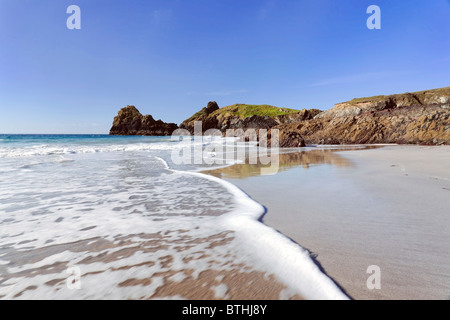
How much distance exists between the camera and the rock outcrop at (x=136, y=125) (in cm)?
11581

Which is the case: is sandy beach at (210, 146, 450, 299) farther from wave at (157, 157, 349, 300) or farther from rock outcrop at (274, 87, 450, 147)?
rock outcrop at (274, 87, 450, 147)

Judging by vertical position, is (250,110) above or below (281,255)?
above

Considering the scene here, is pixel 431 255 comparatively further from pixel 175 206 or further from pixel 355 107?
pixel 355 107

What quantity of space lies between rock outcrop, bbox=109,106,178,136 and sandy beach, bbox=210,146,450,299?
116 m

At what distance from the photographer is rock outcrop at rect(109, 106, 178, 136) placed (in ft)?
380

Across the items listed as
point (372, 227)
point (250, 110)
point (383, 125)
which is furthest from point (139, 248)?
point (250, 110)

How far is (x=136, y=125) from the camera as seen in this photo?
387 ft

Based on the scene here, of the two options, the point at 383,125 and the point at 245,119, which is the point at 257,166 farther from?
the point at 245,119

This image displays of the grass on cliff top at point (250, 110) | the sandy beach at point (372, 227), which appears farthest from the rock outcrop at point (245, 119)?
the sandy beach at point (372, 227)

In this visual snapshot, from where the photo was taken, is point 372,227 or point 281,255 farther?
point 372,227

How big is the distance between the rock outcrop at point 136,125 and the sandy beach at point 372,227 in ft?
381

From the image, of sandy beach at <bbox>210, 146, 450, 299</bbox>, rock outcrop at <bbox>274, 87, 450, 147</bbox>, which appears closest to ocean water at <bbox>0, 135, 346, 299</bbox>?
sandy beach at <bbox>210, 146, 450, 299</bbox>

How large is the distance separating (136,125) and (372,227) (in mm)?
125963

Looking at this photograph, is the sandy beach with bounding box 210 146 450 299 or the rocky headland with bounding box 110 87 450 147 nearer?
the sandy beach with bounding box 210 146 450 299
